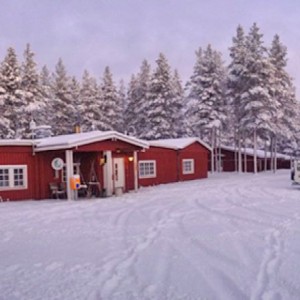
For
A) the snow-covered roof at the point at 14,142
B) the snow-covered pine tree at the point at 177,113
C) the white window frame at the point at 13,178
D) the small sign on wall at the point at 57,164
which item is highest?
the snow-covered pine tree at the point at 177,113

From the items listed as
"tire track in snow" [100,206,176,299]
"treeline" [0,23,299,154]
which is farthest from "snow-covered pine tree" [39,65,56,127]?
"tire track in snow" [100,206,176,299]

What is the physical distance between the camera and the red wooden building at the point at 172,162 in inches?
1034

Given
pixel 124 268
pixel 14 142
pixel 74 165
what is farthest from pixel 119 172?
pixel 124 268

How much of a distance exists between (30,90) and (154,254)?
99.9ft

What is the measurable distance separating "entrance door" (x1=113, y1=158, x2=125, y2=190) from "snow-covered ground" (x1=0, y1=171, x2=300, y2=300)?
894cm

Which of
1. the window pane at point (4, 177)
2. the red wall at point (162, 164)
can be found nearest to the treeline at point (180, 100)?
the red wall at point (162, 164)

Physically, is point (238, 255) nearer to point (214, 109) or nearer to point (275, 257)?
point (275, 257)

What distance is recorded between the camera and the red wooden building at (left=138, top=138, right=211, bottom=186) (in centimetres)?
2627

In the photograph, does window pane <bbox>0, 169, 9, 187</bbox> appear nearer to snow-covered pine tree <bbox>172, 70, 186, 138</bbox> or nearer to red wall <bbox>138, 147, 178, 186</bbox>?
red wall <bbox>138, 147, 178, 186</bbox>

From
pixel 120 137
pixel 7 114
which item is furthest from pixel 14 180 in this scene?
pixel 7 114

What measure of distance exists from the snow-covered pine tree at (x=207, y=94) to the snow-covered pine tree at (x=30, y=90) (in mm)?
13987

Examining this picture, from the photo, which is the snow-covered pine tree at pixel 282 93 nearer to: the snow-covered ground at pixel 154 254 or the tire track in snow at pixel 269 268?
the snow-covered ground at pixel 154 254

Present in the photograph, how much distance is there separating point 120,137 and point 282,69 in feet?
83.3

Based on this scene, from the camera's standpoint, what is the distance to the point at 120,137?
67.3 feet
